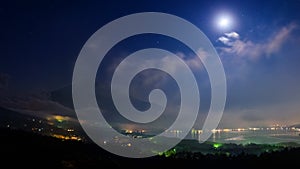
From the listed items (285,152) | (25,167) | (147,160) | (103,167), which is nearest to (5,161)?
(25,167)

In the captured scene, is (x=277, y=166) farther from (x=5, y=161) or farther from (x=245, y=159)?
(x=5, y=161)

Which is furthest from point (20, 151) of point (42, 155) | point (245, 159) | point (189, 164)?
point (245, 159)

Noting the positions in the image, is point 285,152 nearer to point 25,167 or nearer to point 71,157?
point 71,157

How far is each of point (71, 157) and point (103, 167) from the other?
3.13 metres

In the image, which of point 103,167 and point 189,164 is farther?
point 189,164

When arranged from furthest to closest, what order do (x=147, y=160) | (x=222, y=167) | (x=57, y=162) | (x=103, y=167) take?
(x=147, y=160), (x=222, y=167), (x=103, y=167), (x=57, y=162)

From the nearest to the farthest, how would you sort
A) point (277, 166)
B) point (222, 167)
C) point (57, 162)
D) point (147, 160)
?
point (57, 162)
point (277, 166)
point (222, 167)
point (147, 160)

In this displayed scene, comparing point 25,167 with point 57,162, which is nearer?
point 25,167

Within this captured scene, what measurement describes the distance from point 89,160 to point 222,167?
14368 mm

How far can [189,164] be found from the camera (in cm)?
3017

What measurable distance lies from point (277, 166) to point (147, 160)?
14055 mm

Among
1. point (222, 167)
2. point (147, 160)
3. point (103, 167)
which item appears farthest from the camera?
point (147, 160)

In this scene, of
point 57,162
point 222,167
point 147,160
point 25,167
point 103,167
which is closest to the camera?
point 25,167

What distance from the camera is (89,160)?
969 inches
